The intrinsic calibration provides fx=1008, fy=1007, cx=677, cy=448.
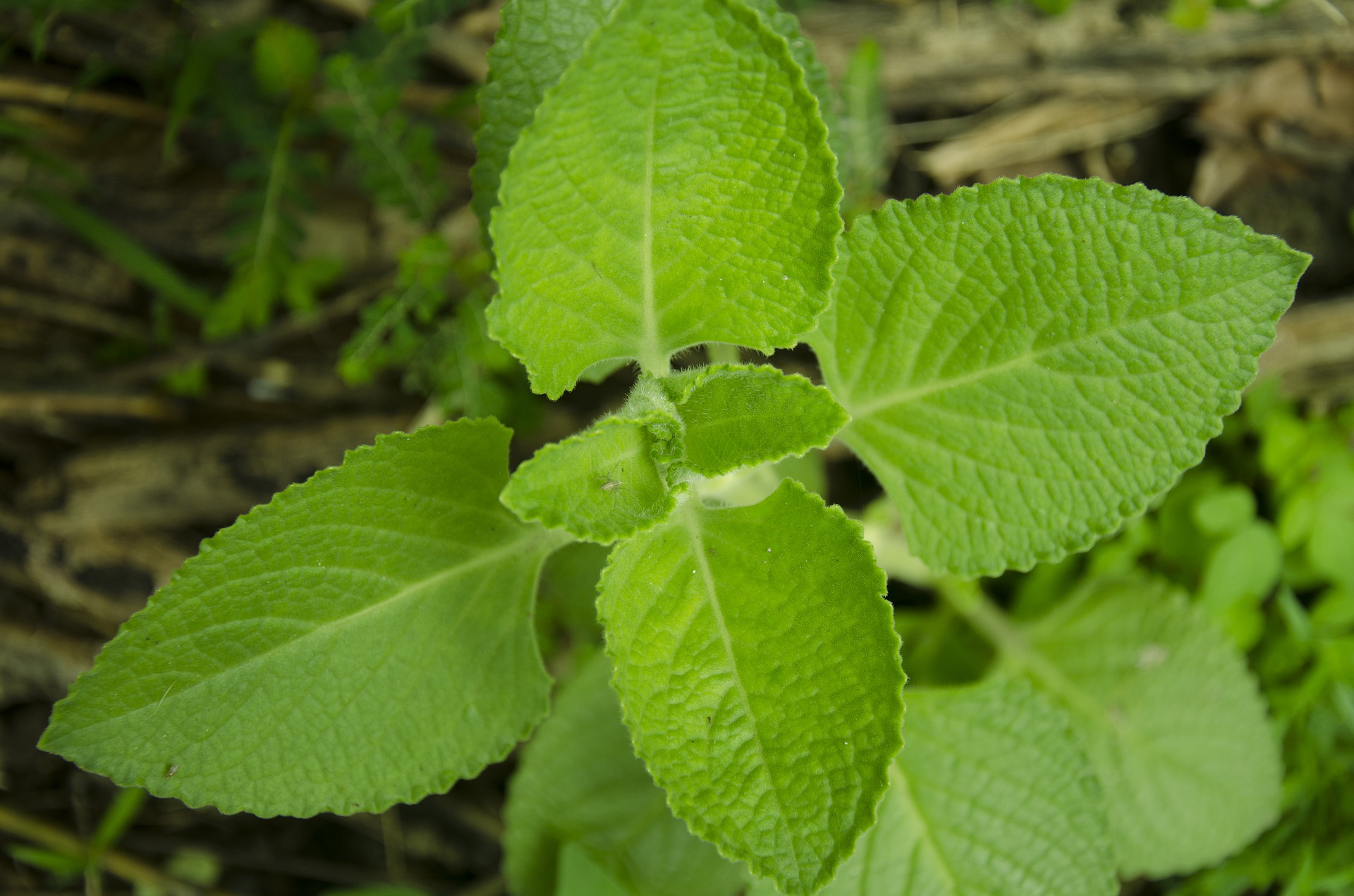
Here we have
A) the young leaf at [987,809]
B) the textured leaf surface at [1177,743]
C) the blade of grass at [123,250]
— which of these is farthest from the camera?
the blade of grass at [123,250]

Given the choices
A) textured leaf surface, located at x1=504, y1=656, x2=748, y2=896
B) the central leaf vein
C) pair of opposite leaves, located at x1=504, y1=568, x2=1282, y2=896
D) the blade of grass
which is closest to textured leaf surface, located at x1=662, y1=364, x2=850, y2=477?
the central leaf vein

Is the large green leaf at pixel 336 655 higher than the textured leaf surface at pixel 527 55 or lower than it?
lower

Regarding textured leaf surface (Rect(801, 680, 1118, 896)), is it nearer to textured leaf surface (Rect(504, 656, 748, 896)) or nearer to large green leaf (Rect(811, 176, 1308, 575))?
large green leaf (Rect(811, 176, 1308, 575))

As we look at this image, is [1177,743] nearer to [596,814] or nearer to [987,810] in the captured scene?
[987,810]

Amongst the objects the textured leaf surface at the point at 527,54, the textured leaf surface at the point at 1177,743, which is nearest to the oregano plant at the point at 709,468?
the textured leaf surface at the point at 527,54

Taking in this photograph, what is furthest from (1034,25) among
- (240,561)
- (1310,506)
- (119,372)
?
(119,372)

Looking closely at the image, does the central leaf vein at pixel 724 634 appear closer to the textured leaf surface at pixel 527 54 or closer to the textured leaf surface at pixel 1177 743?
the textured leaf surface at pixel 527 54
